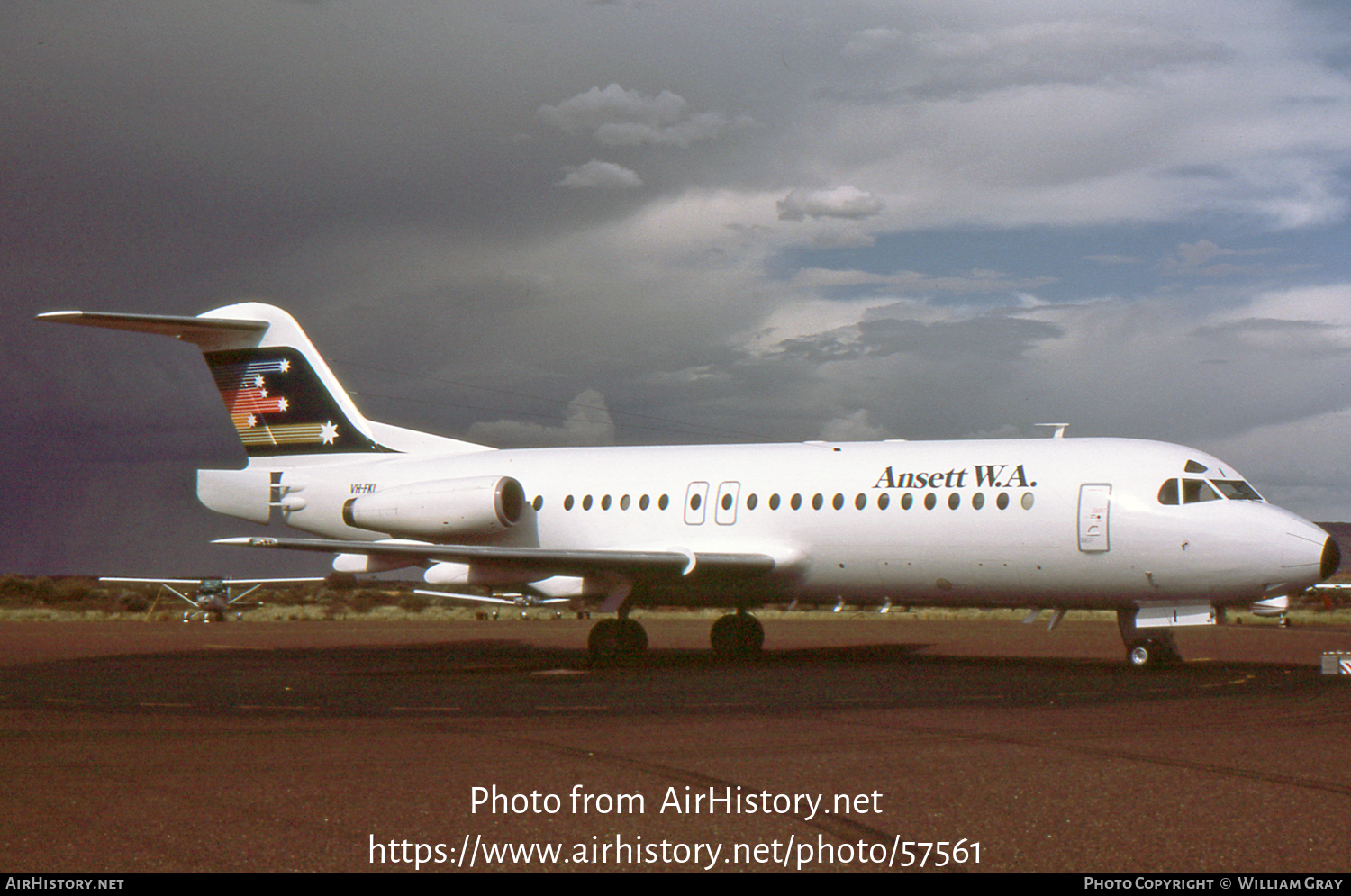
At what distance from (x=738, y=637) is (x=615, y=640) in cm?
299

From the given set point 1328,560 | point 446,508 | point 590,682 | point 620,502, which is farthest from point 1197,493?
point 446,508

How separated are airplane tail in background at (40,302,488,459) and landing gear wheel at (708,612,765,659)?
652 centimetres

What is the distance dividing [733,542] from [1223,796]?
1363 centimetres

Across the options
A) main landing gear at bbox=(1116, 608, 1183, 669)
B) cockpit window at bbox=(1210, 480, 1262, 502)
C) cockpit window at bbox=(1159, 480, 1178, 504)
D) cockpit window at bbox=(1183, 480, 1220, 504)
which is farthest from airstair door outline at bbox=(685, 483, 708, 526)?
cockpit window at bbox=(1210, 480, 1262, 502)

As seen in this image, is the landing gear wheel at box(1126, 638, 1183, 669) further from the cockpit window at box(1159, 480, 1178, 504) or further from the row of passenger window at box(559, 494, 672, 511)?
the row of passenger window at box(559, 494, 672, 511)

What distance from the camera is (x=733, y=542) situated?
21.2 m

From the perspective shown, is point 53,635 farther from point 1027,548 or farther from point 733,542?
point 1027,548

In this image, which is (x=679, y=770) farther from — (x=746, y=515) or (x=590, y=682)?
(x=746, y=515)

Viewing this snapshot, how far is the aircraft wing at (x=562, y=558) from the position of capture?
749 inches

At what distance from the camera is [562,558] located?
19484 millimetres

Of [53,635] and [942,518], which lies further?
[53,635]

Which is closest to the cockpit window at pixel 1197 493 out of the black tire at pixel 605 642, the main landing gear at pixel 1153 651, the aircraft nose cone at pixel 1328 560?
the aircraft nose cone at pixel 1328 560

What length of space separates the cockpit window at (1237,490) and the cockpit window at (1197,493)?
0.13 meters
